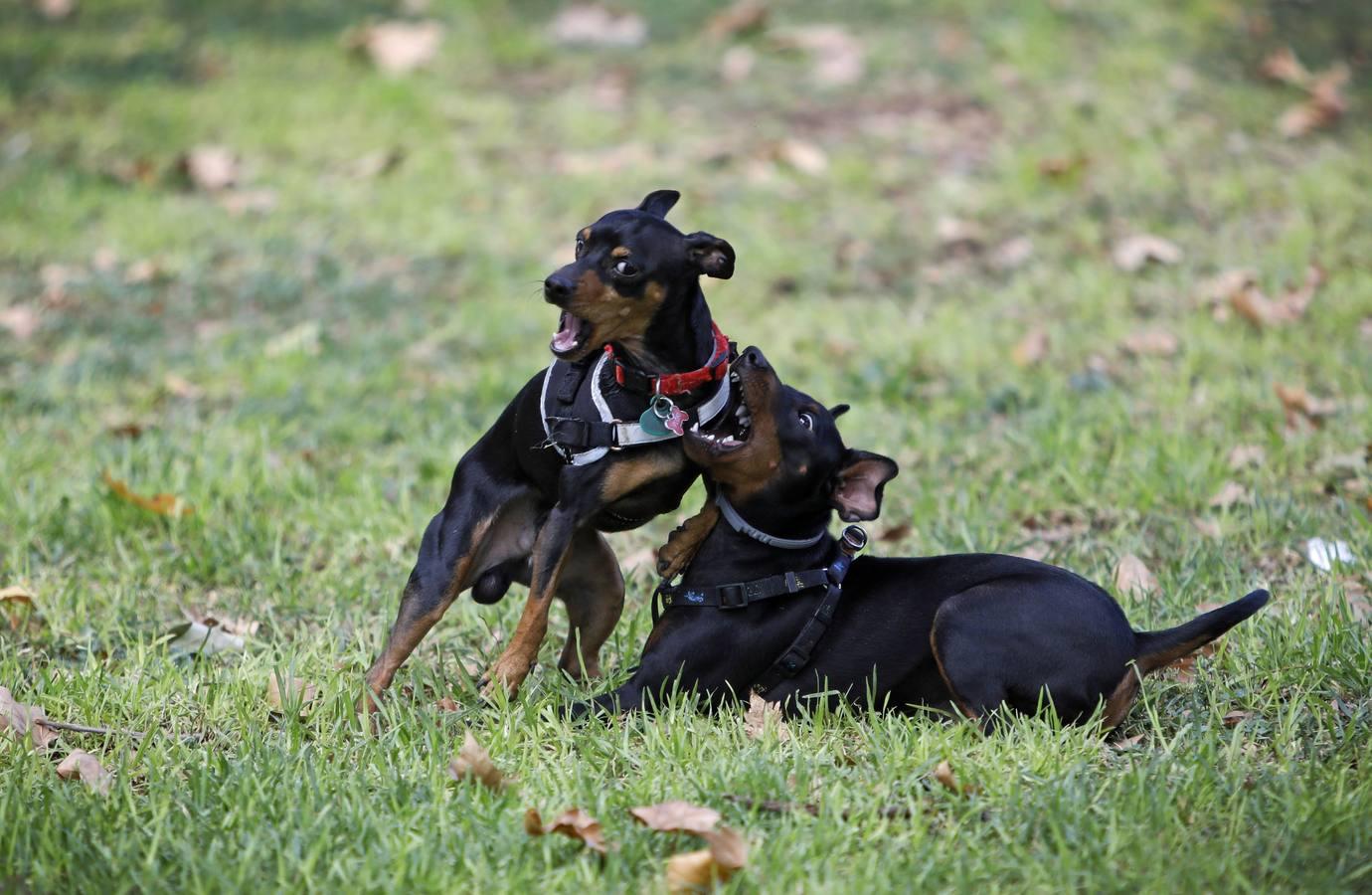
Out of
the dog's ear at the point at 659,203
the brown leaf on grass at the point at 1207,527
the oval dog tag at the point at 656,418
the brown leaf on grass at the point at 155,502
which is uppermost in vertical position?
the dog's ear at the point at 659,203

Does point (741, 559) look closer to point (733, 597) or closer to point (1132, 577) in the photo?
point (733, 597)

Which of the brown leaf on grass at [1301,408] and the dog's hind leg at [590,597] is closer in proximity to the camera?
the dog's hind leg at [590,597]

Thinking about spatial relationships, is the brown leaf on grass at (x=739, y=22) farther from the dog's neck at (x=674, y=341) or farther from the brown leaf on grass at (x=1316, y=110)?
the dog's neck at (x=674, y=341)

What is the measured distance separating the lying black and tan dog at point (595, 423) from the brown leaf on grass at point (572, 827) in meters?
0.73

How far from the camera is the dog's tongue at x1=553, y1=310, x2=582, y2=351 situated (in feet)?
11.4

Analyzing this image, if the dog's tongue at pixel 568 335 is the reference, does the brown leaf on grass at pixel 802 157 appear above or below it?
below

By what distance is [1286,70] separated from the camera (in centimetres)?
931

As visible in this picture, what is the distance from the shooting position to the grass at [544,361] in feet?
9.49

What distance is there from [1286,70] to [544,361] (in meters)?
5.65

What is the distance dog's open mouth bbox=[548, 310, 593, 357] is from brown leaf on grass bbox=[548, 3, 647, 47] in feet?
24.1

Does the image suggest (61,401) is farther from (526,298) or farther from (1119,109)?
(1119,109)

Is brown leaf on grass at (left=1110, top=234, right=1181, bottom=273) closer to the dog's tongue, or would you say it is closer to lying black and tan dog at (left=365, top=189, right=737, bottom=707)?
lying black and tan dog at (left=365, top=189, right=737, bottom=707)

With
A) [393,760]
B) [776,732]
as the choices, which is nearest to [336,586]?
[393,760]

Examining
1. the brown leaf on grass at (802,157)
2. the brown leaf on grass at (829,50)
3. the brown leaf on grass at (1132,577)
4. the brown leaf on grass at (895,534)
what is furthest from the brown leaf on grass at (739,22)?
the brown leaf on grass at (1132,577)
